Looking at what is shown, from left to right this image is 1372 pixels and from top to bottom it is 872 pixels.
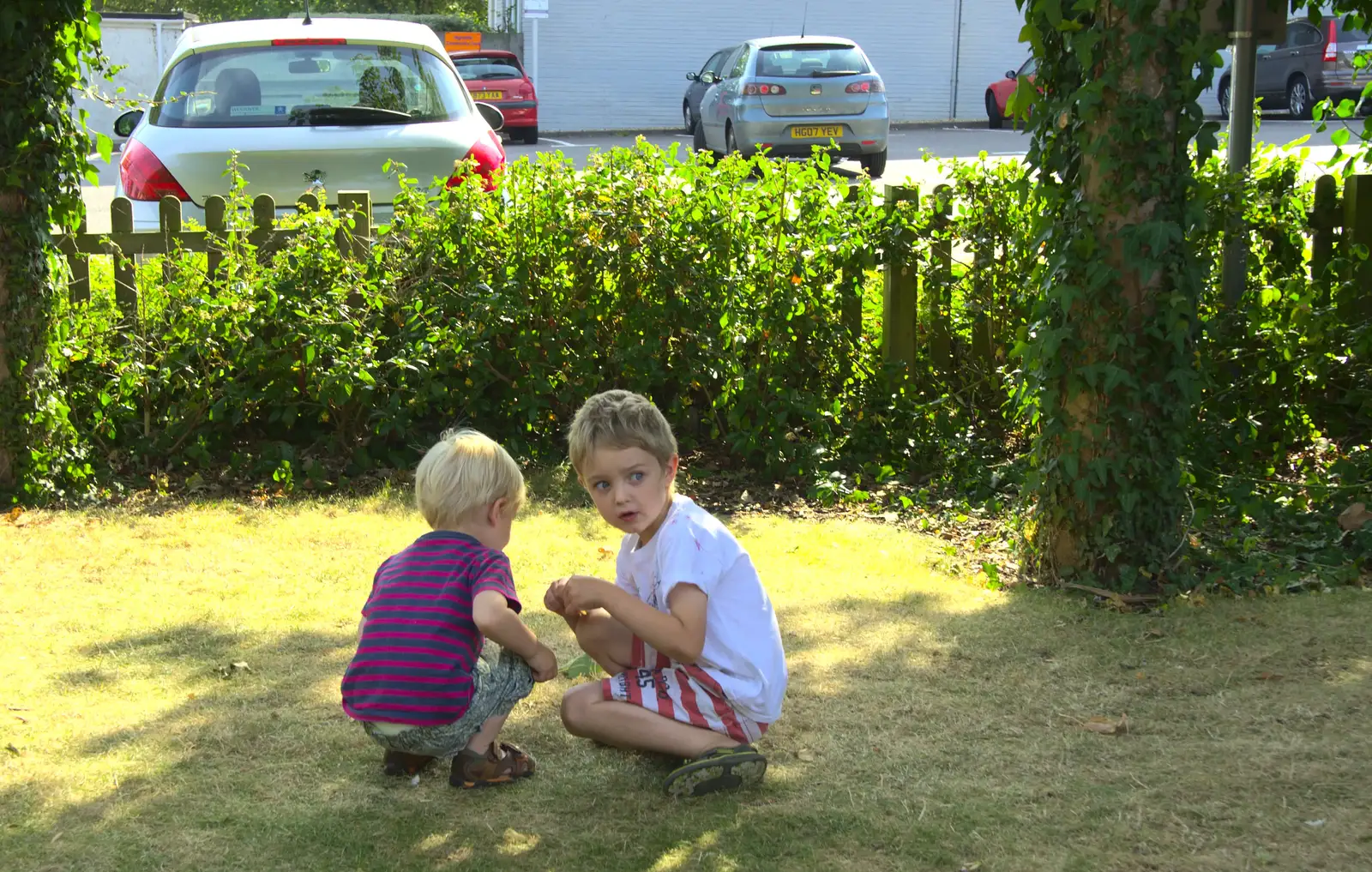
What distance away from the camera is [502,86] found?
25938mm

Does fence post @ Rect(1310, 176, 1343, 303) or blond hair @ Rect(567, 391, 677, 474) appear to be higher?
fence post @ Rect(1310, 176, 1343, 303)

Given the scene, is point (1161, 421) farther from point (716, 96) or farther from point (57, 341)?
point (716, 96)

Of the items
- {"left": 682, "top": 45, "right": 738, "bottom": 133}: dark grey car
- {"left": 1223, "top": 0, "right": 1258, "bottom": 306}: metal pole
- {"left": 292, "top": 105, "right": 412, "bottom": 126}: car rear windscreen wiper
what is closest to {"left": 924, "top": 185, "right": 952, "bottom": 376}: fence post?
{"left": 1223, "top": 0, "right": 1258, "bottom": 306}: metal pole

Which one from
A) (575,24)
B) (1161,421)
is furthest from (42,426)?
(575,24)

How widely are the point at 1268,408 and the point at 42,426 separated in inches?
207

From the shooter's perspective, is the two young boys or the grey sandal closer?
the two young boys

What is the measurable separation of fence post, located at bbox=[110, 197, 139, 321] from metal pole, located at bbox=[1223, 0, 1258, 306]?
4.74 meters

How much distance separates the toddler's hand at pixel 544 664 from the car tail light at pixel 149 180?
4.42m

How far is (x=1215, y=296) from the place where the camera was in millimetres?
6008

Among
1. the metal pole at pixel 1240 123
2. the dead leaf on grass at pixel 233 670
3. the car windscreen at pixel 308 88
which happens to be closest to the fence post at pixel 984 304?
the metal pole at pixel 1240 123

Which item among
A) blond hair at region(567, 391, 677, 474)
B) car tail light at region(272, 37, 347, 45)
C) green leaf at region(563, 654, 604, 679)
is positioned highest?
car tail light at region(272, 37, 347, 45)

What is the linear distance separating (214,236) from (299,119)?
1314 millimetres

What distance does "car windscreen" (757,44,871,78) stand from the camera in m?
17.5

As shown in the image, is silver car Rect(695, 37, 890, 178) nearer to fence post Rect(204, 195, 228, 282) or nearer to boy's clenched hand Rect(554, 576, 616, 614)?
fence post Rect(204, 195, 228, 282)
